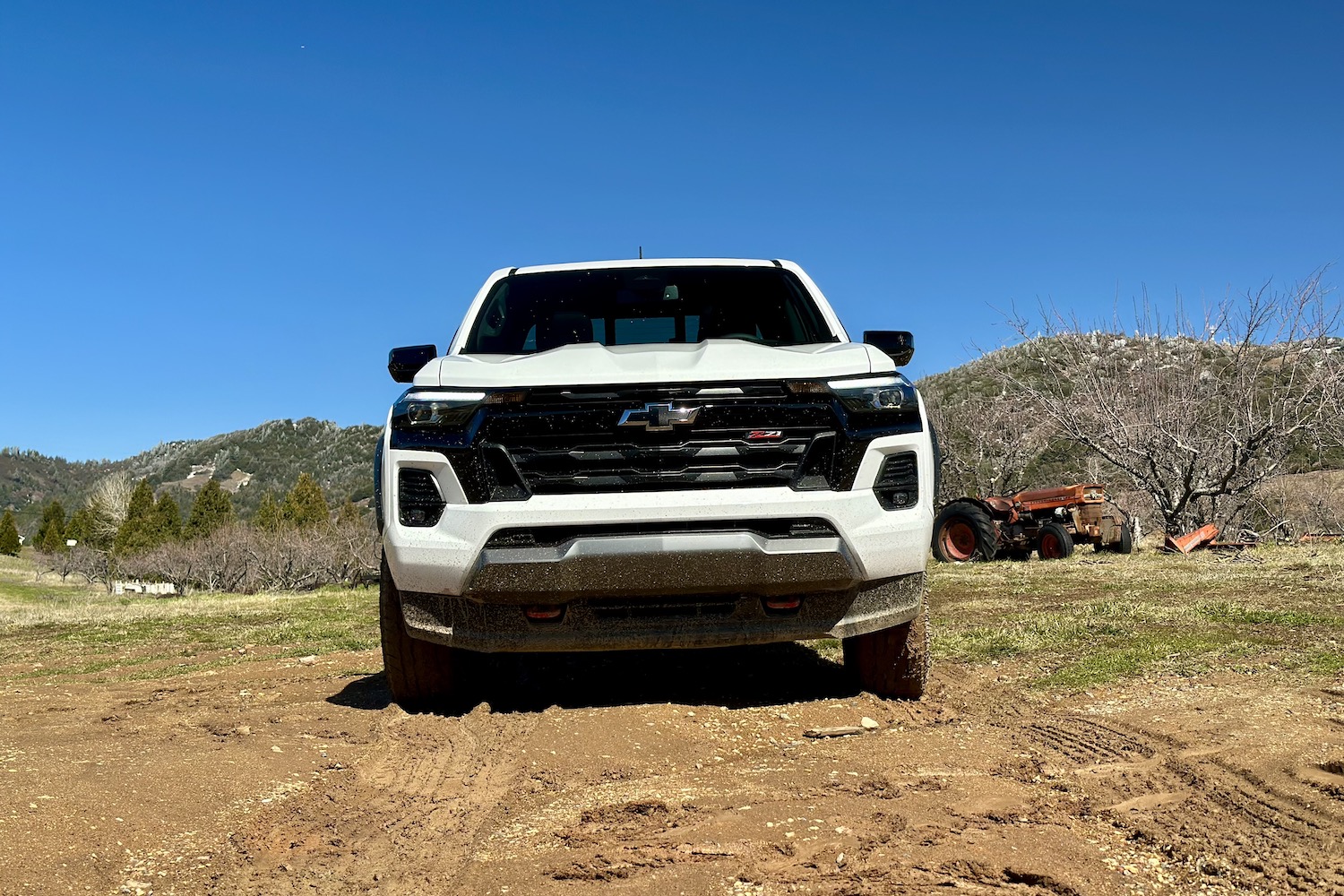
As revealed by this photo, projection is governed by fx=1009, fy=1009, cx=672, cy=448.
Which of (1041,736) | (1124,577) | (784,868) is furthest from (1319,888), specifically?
(1124,577)

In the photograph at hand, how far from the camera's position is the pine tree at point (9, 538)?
102375 mm

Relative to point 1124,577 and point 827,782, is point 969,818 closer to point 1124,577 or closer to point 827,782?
point 827,782

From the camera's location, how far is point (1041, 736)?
3744 millimetres

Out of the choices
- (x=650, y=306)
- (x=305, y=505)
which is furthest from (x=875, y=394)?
(x=305, y=505)

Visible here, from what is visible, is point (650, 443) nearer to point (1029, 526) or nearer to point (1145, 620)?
point (1145, 620)

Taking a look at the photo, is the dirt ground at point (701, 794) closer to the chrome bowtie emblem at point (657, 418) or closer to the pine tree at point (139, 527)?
the chrome bowtie emblem at point (657, 418)

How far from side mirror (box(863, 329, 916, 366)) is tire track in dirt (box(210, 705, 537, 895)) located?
240 centimetres

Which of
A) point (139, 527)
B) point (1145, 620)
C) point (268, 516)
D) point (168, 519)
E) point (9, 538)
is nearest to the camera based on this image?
point (1145, 620)

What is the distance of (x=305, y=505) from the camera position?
288 ft

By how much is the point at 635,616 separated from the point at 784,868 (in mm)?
1606

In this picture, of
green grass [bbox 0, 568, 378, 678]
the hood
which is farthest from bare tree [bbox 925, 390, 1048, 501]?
the hood

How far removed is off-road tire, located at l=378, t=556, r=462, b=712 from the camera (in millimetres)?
4320

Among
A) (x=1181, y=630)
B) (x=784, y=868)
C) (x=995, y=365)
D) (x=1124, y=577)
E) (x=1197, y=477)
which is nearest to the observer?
(x=784, y=868)

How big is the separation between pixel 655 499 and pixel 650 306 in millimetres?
2181
